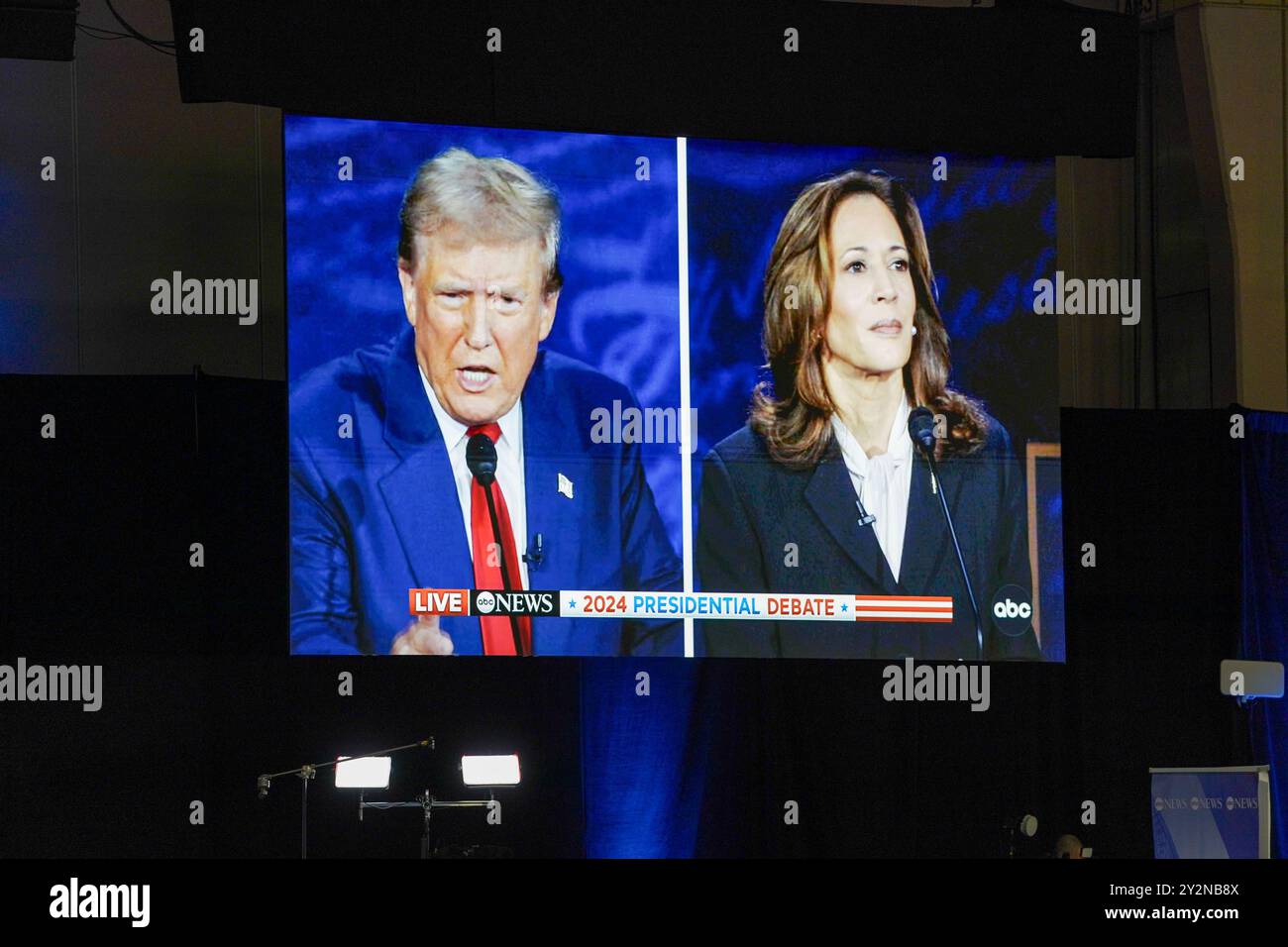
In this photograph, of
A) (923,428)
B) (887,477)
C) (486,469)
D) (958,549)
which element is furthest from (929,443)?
(486,469)

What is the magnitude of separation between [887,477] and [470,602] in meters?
1.52

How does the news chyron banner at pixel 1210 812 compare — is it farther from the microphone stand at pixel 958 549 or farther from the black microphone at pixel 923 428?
the black microphone at pixel 923 428

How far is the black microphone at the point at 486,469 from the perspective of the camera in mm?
5727

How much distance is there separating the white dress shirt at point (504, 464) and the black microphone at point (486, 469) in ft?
0.05

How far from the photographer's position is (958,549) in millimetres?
6000

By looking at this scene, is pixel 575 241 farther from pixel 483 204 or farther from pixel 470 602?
pixel 470 602

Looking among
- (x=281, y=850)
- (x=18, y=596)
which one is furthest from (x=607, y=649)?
(x=18, y=596)

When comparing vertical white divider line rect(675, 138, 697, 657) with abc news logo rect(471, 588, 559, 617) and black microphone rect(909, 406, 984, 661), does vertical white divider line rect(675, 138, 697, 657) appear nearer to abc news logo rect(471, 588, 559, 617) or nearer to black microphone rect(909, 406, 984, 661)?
abc news logo rect(471, 588, 559, 617)

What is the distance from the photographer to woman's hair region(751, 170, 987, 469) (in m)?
6.02

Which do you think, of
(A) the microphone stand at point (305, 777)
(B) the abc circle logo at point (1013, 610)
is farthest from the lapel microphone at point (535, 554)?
(B) the abc circle logo at point (1013, 610)

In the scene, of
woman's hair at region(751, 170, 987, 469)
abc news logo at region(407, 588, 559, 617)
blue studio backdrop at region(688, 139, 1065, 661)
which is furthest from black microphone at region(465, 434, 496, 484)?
woman's hair at region(751, 170, 987, 469)

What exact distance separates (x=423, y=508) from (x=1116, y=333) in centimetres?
356
